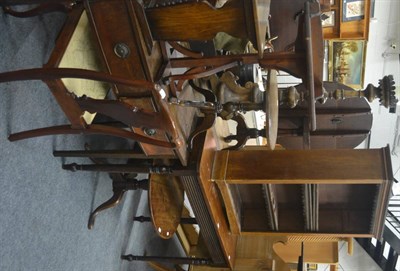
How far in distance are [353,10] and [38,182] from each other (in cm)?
425

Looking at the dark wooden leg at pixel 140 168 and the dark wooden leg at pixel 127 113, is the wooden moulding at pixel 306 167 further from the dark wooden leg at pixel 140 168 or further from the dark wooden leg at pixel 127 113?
the dark wooden leg at pixel 127 113

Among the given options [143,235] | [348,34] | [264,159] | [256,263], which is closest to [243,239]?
[256,263]

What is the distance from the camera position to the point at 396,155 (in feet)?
19.5

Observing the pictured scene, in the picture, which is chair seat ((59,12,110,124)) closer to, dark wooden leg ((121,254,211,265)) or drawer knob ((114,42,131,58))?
drawer knob ((114,42,131,58))

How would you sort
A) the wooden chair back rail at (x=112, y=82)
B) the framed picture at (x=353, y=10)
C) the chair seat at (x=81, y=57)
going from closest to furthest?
1. the wooden chair back rail at (x=112, y=82)
2. the chair seat at (x=81, y=57)
3. the framed picture at (x=353, y=10)

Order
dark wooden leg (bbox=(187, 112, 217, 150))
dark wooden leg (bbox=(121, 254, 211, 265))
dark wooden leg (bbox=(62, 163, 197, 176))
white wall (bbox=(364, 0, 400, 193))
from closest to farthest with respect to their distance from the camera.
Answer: dark wooden leg (bbox=(187, 112, 217, 150))
dark wooden leg (bbox=(62, 163, 197, 176))
dark wooden leg (bbox=(121, 254, 211, 265))
white wall (bbox=(364, 0, 400, 193))

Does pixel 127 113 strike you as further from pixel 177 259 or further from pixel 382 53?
pixel 382 53

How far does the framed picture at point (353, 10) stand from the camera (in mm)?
4945

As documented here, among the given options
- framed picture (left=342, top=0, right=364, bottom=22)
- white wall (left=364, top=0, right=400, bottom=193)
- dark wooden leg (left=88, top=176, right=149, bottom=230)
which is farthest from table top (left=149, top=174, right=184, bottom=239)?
white wall (left=364, top=0, right=400, bottom=193)

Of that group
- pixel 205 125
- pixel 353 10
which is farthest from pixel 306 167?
pixel 353 10

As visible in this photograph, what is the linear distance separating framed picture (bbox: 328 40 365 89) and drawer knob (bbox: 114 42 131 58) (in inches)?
169

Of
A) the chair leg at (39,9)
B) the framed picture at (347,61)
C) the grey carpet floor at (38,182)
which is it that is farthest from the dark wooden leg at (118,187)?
the framed picture at (347,61)

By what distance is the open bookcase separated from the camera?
2373 mm

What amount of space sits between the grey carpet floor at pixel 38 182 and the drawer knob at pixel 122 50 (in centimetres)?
61
